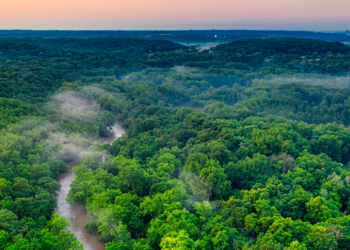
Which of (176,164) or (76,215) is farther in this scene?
(176,164)

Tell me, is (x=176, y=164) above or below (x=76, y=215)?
above

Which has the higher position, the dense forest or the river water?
the dense forest

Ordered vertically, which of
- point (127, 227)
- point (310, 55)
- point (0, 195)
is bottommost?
point (127, 227)

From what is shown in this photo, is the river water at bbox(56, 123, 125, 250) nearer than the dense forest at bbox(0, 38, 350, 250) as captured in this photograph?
No

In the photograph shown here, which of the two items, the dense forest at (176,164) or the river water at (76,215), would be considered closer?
the dense forest at (176,164)

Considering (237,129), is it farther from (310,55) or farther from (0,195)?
(310,55)

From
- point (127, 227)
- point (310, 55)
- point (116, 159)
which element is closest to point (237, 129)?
point (116, 159)

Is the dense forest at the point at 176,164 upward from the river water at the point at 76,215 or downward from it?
upward

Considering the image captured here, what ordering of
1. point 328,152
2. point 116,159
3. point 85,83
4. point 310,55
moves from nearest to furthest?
point 116,159
point 328,152
point 85,83
point 310,55
